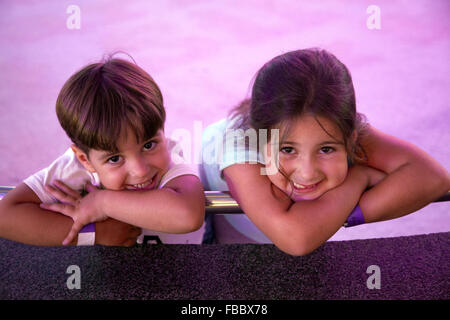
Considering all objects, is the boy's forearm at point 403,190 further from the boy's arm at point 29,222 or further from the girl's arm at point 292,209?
the boy's arm at point 29,222

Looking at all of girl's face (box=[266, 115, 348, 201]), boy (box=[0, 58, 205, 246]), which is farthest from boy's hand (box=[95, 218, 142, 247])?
girl's face (box=[266, 115, 348, 201])

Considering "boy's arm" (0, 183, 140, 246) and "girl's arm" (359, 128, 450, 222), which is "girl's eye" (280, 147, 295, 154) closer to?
"girl's arm" (359, 128, 450, 222)

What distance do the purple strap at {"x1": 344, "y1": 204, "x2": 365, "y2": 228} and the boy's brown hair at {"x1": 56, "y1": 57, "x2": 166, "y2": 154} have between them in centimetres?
28

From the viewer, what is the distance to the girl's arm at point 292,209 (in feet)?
1.59

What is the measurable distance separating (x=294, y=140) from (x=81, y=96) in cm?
27

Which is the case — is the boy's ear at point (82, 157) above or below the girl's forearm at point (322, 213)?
above

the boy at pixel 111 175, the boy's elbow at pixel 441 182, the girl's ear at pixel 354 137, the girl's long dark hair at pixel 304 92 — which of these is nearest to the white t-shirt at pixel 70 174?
the boy at pixel 111 175

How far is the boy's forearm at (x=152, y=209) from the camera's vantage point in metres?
0.49

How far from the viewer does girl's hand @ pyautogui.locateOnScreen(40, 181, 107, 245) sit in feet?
1.73

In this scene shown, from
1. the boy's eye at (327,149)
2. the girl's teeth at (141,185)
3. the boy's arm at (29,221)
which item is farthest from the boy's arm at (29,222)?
the boy's eye at (327,149)

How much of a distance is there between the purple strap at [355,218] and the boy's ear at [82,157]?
358 mm

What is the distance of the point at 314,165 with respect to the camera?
0.48 metres

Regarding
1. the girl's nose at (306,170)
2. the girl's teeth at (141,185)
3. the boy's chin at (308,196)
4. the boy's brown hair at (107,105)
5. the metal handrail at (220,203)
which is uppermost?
the boy's brown hair at (107,105)

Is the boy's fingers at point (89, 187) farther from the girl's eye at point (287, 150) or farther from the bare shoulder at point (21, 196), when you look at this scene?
the girl's eye at point (287, 150)
